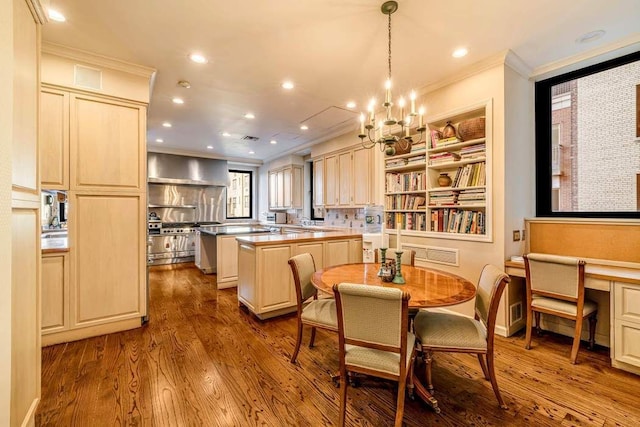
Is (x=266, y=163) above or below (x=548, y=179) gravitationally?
above

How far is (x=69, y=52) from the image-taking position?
103 inches

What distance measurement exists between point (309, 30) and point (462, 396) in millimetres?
3028

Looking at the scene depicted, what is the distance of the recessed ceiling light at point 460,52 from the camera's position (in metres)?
2.64

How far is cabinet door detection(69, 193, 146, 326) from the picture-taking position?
2697 mm

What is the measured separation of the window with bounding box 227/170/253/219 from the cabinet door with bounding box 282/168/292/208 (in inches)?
70.9

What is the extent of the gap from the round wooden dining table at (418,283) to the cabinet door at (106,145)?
2300mm

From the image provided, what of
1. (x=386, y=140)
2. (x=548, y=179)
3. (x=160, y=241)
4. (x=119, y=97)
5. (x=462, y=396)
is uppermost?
(x=119, y=97)

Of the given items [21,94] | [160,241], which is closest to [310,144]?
[160,241]

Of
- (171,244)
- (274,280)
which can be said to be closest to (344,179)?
(274,280)

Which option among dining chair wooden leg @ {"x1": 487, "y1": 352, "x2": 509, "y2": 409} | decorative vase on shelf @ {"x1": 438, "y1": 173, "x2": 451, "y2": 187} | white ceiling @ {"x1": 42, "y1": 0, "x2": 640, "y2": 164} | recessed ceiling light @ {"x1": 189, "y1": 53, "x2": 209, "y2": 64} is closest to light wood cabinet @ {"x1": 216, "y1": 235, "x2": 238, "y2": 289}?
white ceiling @ {"x1": 42, "y1": 0, "x2": 640, "y2": 164}

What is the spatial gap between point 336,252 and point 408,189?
128cm

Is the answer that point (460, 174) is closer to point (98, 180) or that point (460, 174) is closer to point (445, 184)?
point (445, 184)

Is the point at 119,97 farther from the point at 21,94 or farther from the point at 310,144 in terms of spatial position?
the point at 310,144

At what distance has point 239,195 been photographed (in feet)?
27.4
